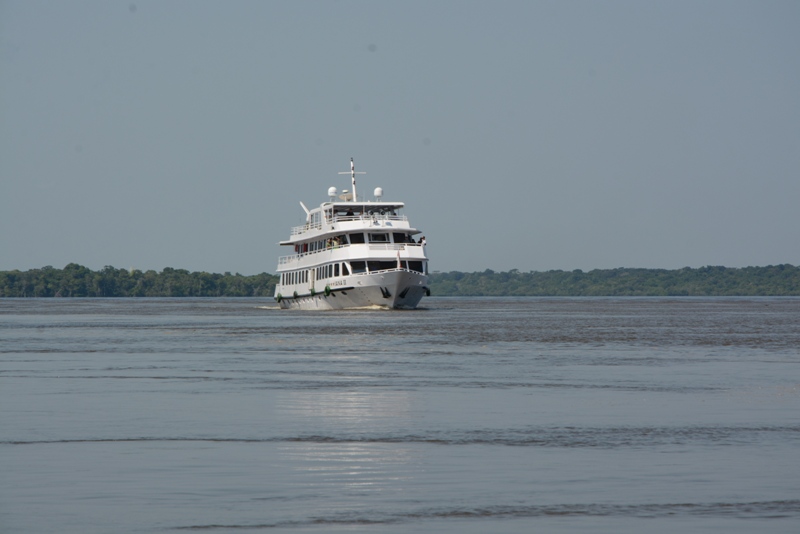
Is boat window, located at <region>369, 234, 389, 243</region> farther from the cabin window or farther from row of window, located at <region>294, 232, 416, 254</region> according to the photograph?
the cabin window

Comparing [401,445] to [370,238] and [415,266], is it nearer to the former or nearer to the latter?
[415,266]

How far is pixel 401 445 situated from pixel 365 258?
66.4 meters

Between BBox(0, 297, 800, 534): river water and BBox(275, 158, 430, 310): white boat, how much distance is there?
48.0 metres

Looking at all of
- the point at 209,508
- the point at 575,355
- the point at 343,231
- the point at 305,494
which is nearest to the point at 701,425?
the point at 305,494

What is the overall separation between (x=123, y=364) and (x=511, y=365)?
36.5 ft

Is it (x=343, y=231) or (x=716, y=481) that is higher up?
(x=343, y=231)

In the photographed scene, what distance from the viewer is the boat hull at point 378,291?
8331 cm

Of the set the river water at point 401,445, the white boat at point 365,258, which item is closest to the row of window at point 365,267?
the white boat at point 365,258

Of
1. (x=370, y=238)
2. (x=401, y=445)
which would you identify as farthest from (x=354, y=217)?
(x=401, y=445)

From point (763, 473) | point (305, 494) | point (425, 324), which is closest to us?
point (305, 494)

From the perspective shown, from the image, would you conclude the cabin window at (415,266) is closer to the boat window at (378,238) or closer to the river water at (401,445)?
the boat window at (378,238)

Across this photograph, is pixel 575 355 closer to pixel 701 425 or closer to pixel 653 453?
Answer: pixel 701 425

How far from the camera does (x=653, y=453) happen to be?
16.7 metres

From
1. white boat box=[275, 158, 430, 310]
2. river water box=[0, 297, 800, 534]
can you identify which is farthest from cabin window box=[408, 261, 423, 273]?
river water box=[0, 297, 800, 534]
